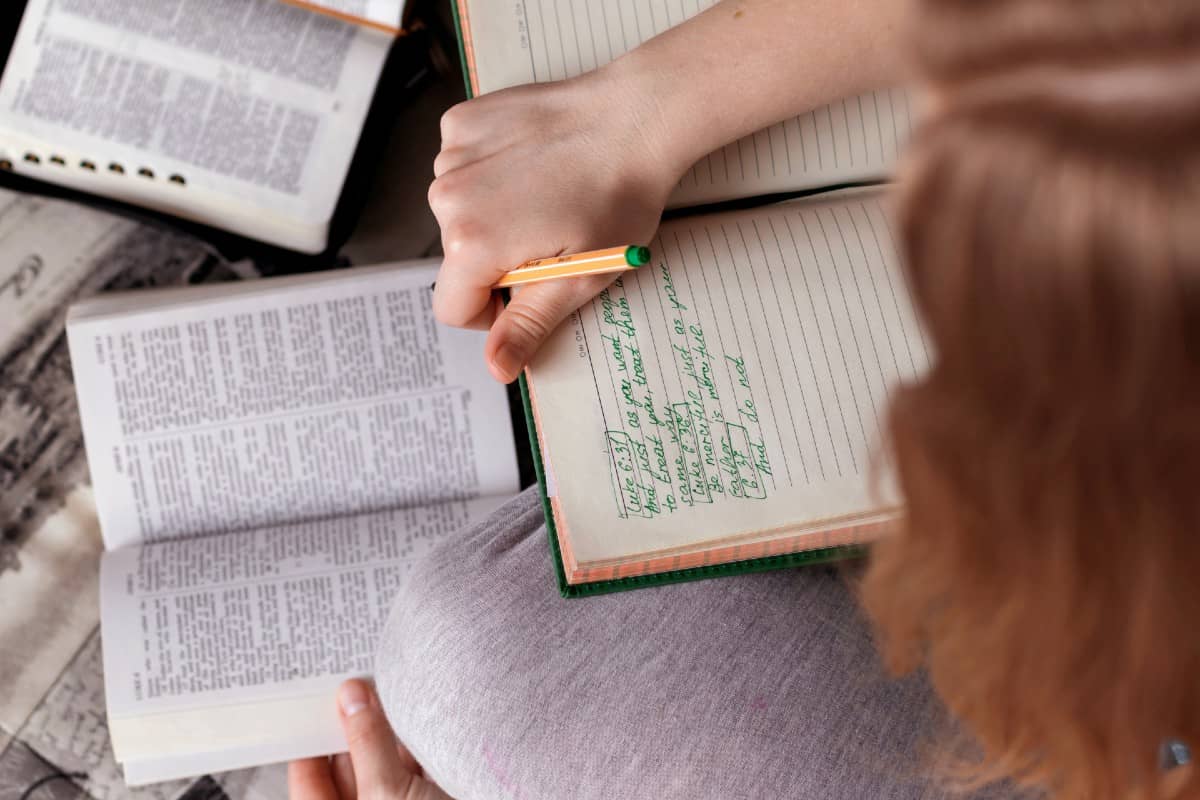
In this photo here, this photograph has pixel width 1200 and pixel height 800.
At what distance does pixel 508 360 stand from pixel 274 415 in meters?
0.36

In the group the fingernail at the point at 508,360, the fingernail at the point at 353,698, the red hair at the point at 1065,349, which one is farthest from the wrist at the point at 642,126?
the fingernail at the point at 353,698

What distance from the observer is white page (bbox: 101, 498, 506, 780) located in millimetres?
725

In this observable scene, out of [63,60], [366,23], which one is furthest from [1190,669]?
[63,60]

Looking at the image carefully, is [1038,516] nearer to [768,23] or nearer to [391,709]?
[768,23]

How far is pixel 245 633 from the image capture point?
732mm

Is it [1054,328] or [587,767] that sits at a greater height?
[1054,328]

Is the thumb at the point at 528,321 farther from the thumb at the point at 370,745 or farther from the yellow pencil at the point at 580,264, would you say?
the thumb at the point at 370,745

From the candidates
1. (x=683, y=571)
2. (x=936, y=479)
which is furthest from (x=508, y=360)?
(x=936, y=479)

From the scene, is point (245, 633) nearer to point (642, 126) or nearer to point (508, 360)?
point (508, 360)

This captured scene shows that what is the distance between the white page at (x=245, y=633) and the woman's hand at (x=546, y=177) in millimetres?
291

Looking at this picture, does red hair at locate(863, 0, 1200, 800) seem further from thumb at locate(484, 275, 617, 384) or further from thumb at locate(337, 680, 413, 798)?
thumb at locate(337, 680, 413, 798)

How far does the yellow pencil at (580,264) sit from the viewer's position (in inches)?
18.1

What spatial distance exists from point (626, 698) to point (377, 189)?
53 centimetres

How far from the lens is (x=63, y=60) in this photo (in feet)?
2.44
